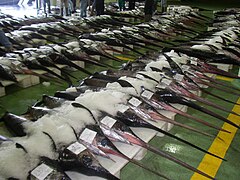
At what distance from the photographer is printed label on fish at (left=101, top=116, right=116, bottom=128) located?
2510 mm

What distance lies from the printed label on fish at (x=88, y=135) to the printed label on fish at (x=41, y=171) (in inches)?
16.4

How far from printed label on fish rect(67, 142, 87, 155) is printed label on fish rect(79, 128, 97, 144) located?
0.12m

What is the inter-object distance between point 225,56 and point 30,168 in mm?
3860

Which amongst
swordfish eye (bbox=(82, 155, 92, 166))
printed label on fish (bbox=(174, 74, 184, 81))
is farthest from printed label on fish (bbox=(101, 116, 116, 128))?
printed label on fish (bbox=(174, 74, 184, 81))

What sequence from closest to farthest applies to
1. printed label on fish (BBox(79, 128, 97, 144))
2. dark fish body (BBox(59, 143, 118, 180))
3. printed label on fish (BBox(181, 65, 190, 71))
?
dark fish body (BBox(59, 143, 118, 180))
printed label on fish (BBox(79, 128, 97, 144))
printed label on fish (BBox(181, 65, 190, 71))

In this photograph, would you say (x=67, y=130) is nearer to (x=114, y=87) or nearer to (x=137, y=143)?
(x=137, y=143)

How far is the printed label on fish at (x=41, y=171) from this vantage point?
1879 millimetres

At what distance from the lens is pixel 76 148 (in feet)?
7.03

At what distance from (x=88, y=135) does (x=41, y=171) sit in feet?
1.72

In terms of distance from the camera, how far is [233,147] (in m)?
3.23

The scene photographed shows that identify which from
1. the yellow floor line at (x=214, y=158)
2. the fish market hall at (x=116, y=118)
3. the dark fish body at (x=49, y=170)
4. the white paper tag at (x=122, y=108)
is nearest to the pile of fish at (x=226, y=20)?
the fish market hall at (x=116, y=118)

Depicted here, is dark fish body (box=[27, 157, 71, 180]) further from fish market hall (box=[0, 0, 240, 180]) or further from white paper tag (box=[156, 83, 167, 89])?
white paper tag (box=[156, 83, 167, 89])

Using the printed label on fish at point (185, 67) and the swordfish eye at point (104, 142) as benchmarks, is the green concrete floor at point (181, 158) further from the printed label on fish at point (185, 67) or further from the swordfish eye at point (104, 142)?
the printed label on fish at point (185, 67)

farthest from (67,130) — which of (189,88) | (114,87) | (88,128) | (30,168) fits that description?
(189,88)
